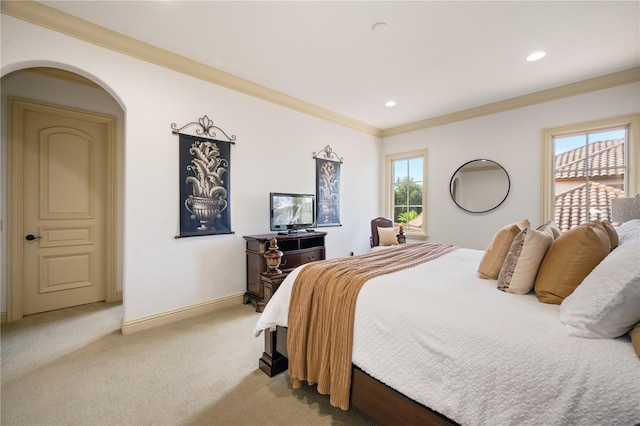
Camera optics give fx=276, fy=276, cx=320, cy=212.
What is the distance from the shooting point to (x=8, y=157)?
2805mm

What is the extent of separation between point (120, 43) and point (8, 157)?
5.51ft

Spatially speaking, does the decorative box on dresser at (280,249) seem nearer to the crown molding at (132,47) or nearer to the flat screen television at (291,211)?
the flat screen television at (291,211)

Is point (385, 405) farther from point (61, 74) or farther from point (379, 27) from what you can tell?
point (61, 74)

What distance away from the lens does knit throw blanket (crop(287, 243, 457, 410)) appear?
1.52m

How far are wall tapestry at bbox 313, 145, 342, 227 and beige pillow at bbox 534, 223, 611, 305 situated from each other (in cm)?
333

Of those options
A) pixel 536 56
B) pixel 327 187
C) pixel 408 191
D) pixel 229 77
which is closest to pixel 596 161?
pixel 536 56

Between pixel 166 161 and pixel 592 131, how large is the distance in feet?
16.7

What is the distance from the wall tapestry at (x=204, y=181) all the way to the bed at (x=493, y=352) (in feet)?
7.31

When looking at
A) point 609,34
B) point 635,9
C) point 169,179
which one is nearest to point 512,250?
point 635,9

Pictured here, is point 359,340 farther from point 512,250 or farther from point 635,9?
point 635,9

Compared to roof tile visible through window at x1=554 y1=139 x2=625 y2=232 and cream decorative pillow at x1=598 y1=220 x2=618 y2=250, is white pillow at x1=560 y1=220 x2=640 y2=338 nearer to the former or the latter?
cream decorative pillow at x1=598 y1=220 x2=618 y2=250

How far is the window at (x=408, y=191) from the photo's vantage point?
16.4 ft

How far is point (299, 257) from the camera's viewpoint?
3646 millimetres

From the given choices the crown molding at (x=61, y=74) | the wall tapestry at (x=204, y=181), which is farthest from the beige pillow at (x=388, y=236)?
the crown molding at (x=61, y=74)
